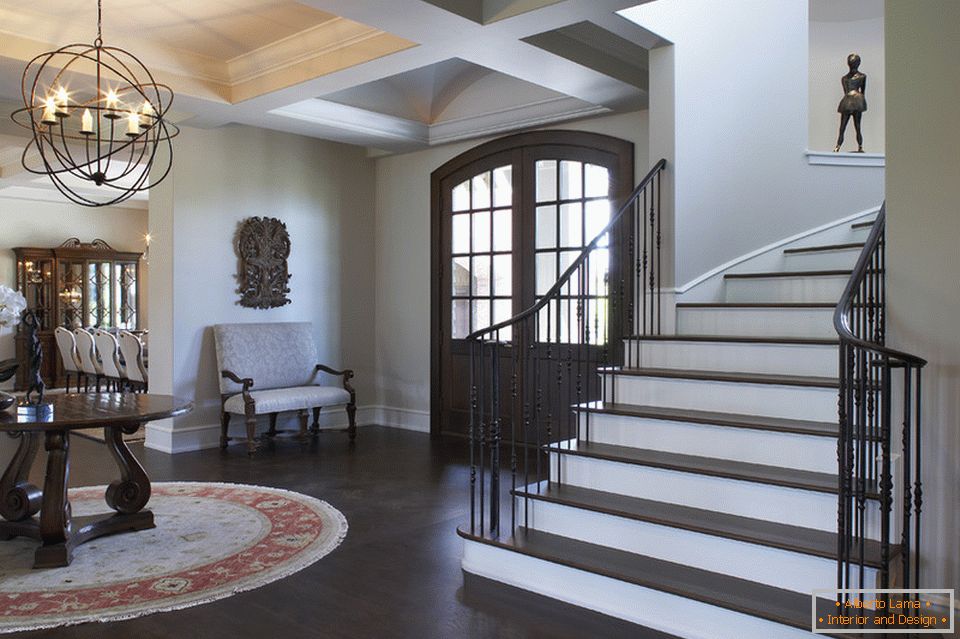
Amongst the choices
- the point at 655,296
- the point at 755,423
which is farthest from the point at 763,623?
the point at 655,296

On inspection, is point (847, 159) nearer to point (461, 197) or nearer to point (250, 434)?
point (461, 197)

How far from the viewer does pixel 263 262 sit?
7191 millimetres

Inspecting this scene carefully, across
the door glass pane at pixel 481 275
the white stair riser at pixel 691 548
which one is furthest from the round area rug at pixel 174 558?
the door glass pane at pixel 481 275

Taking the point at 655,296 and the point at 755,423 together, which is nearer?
the point at 755,423

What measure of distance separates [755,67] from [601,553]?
12.0ft

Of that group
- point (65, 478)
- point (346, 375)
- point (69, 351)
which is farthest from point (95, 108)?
point (69, 351)

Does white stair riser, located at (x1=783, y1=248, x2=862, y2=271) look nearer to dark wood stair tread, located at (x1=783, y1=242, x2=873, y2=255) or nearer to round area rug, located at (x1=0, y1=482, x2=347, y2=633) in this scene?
dark wood stair tread, located at (x1=783, y1=242, x2=873, y2=255)

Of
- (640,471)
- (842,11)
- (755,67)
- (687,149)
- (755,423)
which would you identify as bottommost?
(640,471)

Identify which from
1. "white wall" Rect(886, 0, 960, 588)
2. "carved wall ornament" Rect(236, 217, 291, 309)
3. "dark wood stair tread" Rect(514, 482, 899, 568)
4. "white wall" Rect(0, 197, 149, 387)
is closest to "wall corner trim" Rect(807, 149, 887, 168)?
"white wall" Rect(886, 0, 960, 588)

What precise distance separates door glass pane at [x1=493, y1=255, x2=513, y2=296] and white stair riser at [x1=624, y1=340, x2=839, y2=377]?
2.42 meters

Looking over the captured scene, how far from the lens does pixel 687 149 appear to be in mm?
4922

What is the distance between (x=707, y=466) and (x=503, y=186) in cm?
409

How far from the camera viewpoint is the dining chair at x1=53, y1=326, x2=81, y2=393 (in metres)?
10.2

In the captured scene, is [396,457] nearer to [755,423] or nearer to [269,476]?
[269,476]
